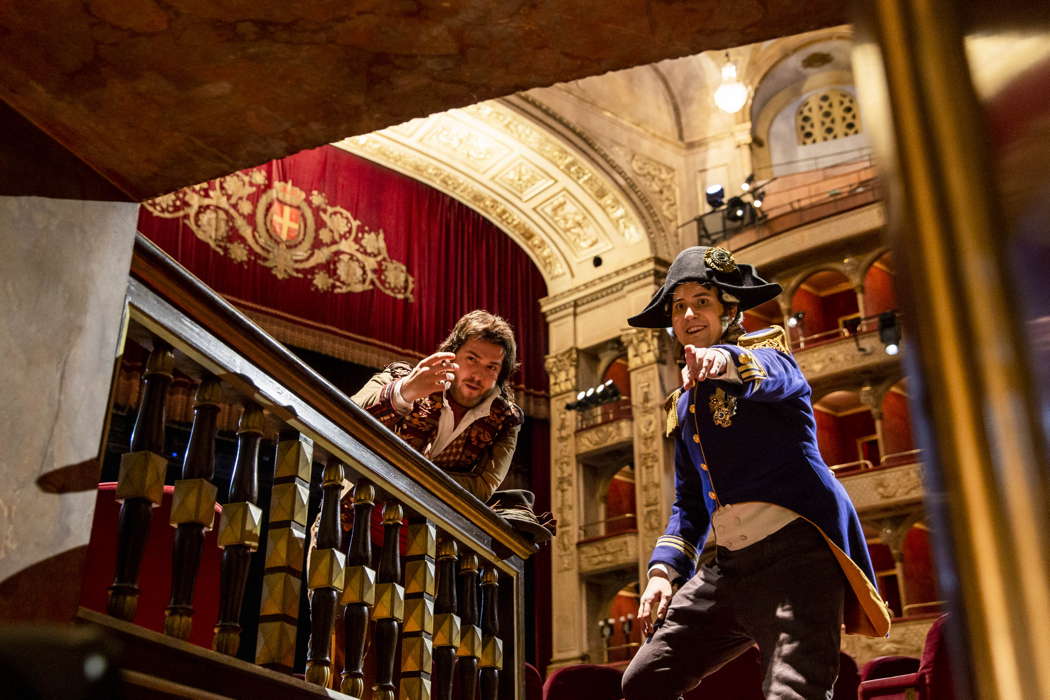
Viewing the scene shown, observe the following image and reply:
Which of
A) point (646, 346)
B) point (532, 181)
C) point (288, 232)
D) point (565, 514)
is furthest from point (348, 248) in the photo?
point (565, 514)

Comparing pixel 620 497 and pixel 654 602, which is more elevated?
pixel 620 497

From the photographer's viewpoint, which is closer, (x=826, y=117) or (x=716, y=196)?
(x=716, y=196)

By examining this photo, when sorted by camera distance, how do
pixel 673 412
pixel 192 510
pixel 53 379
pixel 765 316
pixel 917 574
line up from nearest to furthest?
1. pixel 53 379
2. pixel 192 510
3. pixel 673 412
4. pixel 917 574
5. pixel 765 316

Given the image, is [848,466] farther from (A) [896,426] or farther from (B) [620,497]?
(B) [620,497]

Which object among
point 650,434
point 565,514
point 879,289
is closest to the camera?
point 650,434

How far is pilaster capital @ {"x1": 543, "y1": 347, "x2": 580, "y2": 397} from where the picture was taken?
49.4ft

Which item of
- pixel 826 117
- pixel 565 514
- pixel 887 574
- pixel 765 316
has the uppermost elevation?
pixel 826 117

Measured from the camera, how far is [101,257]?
2.01m

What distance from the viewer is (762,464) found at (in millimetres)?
2385

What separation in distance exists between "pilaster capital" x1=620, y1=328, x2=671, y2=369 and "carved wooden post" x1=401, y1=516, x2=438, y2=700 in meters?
11.4

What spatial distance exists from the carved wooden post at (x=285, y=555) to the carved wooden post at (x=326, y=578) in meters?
0.08

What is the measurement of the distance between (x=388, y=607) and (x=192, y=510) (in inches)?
31.5

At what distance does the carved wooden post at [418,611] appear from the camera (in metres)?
2.77

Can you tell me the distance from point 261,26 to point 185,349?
65cm
